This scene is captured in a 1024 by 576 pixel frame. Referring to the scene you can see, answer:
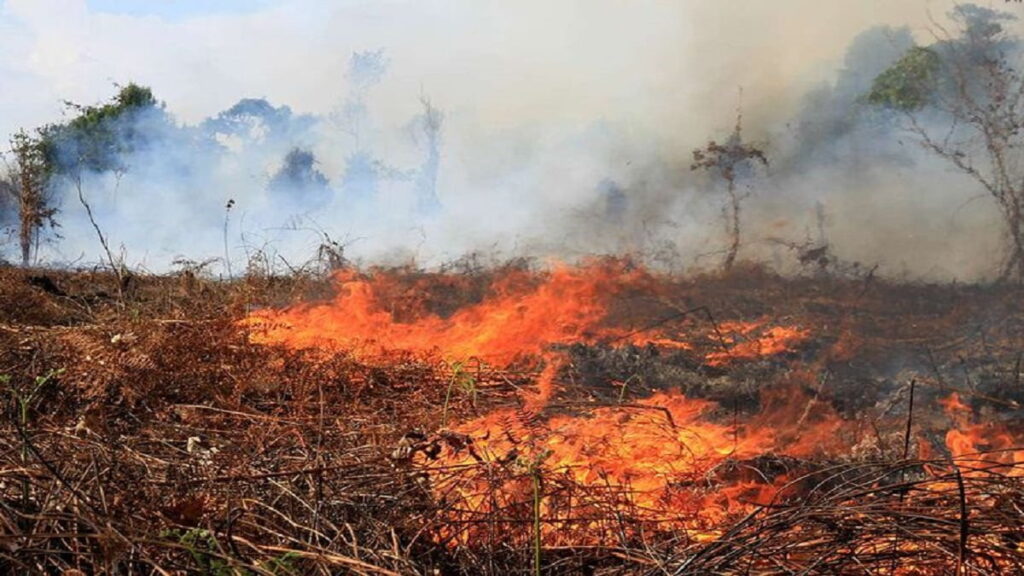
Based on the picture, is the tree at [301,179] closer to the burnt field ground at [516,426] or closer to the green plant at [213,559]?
the burnt field ground at [516,426]

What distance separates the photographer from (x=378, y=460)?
3.31m

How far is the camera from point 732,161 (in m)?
13.1

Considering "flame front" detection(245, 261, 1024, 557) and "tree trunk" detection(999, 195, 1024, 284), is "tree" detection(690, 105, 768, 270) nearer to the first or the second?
"tree trunk" detection(999, 195, 1024, 284)

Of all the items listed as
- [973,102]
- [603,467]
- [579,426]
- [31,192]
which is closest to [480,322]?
[579,426]

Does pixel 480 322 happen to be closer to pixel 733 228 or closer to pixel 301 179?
pixel 733 228

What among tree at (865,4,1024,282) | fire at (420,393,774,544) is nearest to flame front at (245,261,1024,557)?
fire at (420,393,774,544)

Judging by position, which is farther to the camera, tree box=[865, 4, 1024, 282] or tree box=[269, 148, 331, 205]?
tree box=[269, 148, 331, 205]

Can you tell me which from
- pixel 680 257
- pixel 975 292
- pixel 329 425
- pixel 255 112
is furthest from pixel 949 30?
pixel 255 112

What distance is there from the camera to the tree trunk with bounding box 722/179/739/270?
490 inches

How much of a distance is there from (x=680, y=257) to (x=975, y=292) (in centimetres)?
464

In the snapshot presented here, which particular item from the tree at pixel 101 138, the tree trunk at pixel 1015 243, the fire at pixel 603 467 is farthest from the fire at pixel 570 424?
the tree at pixel 101 138

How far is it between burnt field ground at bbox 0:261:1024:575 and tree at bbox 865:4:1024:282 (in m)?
1.76

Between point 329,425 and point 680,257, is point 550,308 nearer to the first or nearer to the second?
point 329,425

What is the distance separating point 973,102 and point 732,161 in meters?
3.63
